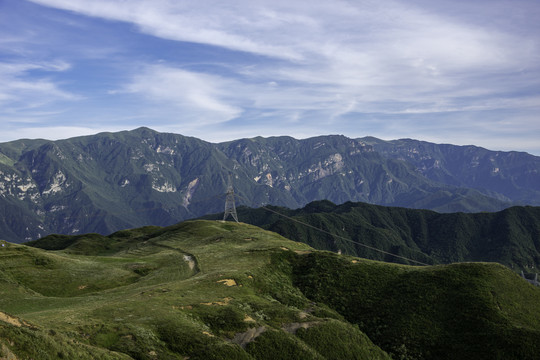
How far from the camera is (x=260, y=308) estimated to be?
65.4 m

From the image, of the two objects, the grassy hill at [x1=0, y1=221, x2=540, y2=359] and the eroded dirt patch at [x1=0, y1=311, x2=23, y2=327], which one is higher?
the eroded dirt patch at [x1=0, y1=311, x2=23, y2=327]

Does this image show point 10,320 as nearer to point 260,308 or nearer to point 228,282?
point 260,308

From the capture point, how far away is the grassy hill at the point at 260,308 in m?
46.6

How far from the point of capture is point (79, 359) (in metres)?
34.8

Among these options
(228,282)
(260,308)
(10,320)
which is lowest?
(260,308)

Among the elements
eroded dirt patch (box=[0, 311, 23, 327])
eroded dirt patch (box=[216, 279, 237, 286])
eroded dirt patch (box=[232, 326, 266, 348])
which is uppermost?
eroded dirt patch (box=[0, 311, 23, 327])

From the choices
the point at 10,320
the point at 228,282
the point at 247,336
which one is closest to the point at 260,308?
the point at 247,336

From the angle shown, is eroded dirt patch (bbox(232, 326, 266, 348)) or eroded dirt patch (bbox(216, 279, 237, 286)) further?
eroded dirt patch (bbox(216, 279, 237, 286))

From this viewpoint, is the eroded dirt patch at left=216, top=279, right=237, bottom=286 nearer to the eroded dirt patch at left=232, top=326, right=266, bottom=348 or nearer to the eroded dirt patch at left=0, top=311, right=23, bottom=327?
the eroded dirt patch at left=232, top=326, right=266, bottom=348

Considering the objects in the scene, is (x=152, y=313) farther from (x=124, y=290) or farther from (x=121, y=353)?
(x=124, y=290)

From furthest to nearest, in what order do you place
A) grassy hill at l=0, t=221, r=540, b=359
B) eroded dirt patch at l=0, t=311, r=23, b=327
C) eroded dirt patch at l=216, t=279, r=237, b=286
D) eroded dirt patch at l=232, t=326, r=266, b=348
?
eroded dirt patch at l=216, t=279, r=237, b=286
eroded dirt patch at l=232, t=326, r=266, b=348
grassy hill at l=0, t=221, r=540, b=359
eroded dirt patch at l=0, t=311, r=23, b=327

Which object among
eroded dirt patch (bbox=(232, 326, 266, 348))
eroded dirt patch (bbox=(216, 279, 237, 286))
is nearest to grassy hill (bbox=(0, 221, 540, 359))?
eroded dirt patch (bbox=(232, 326, 266, 348))

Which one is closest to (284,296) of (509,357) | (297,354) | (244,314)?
(244,314)

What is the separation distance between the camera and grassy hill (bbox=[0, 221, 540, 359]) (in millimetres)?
46562
